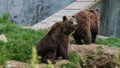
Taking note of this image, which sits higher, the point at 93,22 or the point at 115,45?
the point at 93,22

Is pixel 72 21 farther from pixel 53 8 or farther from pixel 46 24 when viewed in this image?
pixel 53 8

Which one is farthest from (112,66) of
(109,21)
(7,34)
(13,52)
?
(109,21)

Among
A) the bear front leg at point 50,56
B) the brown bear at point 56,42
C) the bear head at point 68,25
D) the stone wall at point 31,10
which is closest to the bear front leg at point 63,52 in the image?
the brown bear at point 56,42

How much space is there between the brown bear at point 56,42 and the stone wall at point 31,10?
775 centimetres

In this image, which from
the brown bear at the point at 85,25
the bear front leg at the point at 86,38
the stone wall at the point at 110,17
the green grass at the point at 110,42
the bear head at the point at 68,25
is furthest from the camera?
the stone wall at the point at 110,17

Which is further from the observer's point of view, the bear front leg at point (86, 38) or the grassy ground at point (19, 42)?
the bear front leg at point (86, 38)

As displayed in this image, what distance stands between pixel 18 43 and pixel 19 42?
11 centimetres

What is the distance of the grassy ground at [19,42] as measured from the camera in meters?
7.75

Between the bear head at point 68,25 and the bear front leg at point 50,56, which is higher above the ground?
the bear head at point 68,25

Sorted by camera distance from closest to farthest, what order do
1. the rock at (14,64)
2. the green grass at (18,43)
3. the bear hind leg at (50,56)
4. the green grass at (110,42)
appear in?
the rock at (14,64), the bear hind leg at (50,56), the green grass at (18,43), the green grass at (110,42)

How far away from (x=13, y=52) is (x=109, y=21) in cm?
623

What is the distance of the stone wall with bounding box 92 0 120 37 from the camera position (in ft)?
44.3

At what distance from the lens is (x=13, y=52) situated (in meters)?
7.97

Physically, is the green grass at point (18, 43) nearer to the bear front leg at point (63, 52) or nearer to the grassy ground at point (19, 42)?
the grassy ground at point (19, 42)
